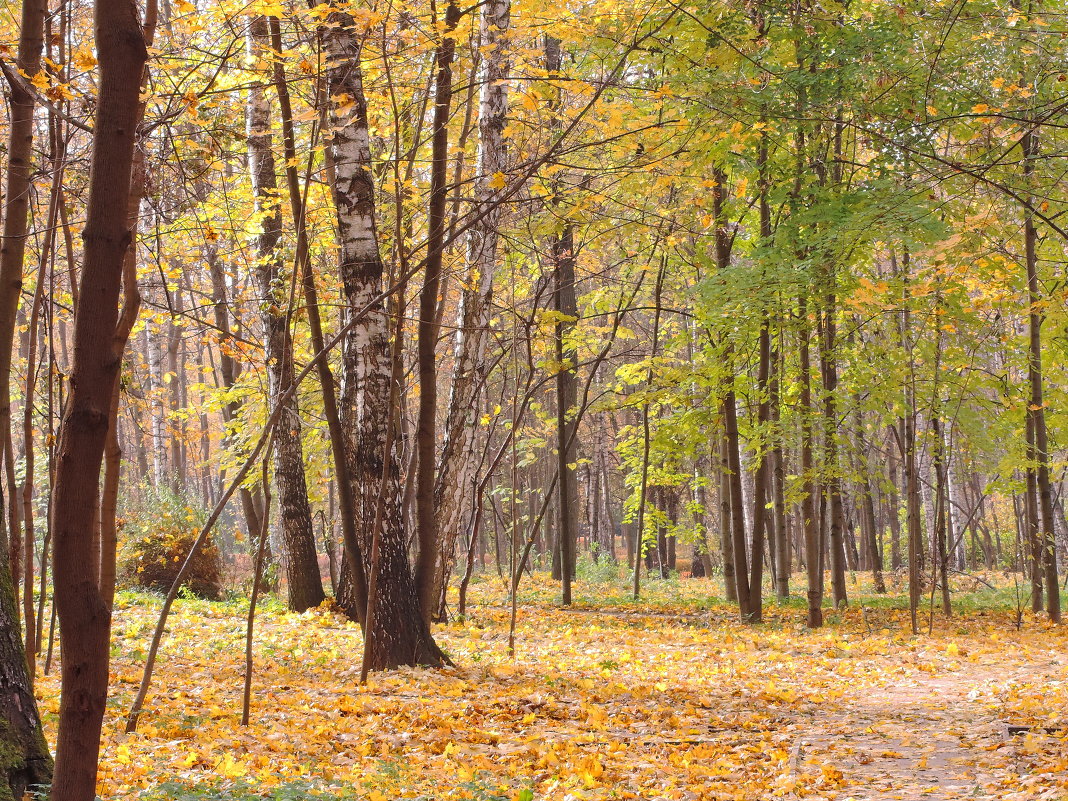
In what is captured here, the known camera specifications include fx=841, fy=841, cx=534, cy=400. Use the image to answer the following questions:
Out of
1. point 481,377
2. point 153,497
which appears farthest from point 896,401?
point 153,497

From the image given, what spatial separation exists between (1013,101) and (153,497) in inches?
504

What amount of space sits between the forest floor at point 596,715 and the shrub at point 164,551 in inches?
84.3

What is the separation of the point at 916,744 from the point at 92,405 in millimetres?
4895

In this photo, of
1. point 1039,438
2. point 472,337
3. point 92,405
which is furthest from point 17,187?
point 1039,438

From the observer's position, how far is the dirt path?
13.4 feet

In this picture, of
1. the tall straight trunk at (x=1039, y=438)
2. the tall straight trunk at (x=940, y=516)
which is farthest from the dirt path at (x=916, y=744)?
the tall straight trunk at (x=1039, y=438)

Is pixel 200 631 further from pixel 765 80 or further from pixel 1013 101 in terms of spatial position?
pixel 1013 101

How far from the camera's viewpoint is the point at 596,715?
5395 millimetres

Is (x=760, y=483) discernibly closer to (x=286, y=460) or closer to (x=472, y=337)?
(x=472, y=337)

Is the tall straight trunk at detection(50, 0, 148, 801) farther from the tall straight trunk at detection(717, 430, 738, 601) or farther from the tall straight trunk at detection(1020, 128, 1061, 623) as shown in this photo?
the tall straight trunk at detection(1020, 128, 1061, 623)

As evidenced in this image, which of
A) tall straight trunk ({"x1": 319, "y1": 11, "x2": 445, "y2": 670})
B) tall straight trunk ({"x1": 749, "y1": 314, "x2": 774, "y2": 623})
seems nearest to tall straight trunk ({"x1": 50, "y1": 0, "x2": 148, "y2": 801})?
tall straight trunk ({"x1": 319, "y1": 11, "x2": 445, "y2": 670})

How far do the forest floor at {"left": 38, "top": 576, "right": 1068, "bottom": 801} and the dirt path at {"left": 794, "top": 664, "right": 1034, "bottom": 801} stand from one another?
0.07ft

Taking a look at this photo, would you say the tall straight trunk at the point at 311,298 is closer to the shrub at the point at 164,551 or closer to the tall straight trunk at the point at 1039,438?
the shrub at the point at 164,551

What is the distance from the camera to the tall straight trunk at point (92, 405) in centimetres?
199
